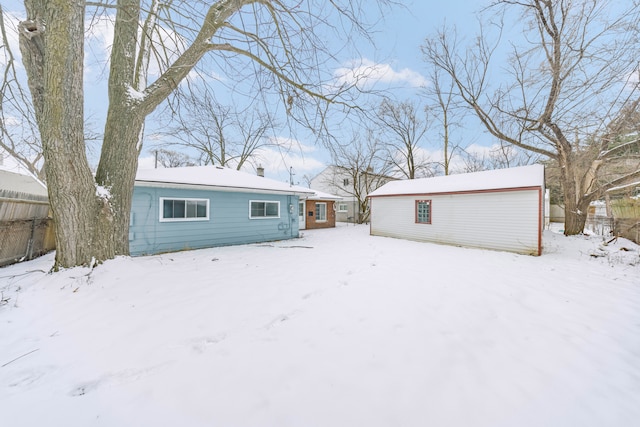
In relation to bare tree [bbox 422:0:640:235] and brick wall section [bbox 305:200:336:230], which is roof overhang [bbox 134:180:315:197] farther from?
bare tree [bbox 422:0:640:235]

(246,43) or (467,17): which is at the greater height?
(467,17)

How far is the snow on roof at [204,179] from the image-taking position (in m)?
7.35

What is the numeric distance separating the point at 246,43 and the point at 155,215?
5852 mm

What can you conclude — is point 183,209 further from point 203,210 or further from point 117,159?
point 117,159

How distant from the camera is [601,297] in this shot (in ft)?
12.6

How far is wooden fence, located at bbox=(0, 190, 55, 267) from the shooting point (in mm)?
5320

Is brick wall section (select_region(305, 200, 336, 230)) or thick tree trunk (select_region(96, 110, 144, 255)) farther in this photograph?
brick wall section (select_region(305, 200, 336, 230))

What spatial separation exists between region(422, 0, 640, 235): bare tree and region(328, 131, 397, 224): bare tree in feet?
24.9

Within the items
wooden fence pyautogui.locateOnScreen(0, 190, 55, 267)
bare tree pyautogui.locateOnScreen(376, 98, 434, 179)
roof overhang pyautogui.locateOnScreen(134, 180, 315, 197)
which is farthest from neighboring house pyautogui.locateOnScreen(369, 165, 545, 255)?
wooden fence pyautogui.locateOnScreen(0, 190, 55, 267)

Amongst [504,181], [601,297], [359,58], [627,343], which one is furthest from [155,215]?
[504,181]

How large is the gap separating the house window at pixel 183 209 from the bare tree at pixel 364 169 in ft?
38.0

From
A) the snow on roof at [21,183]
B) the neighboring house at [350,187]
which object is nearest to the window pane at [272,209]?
the snow on roof at [21,183]

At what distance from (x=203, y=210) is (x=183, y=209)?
664 millimetres

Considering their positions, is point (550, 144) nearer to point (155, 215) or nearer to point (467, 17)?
point (467, 17)
